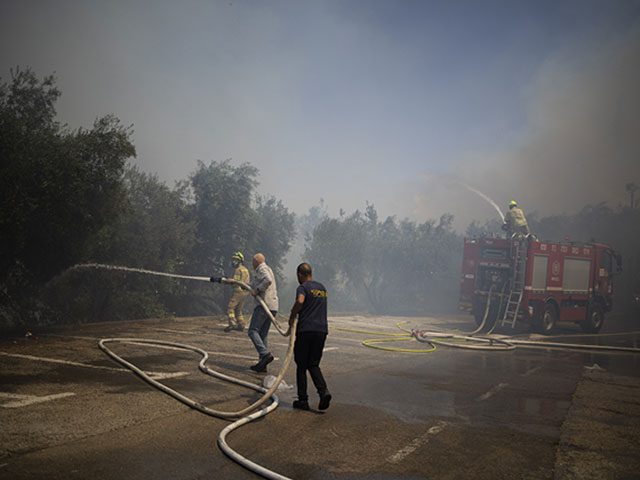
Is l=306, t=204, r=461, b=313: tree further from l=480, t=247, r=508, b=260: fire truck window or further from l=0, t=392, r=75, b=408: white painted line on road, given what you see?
l=0, t=392, r=75, b=408: white painted line on road

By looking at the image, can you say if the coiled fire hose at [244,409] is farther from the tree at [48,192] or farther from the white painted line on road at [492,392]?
the tree at [48,192]

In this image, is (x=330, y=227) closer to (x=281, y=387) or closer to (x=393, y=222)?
(x=393, y=222)

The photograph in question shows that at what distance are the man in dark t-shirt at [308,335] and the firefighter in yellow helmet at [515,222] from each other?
1459cm

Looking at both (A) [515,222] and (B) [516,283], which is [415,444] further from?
(A) [515,222]

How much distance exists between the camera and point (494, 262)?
18.8 meters

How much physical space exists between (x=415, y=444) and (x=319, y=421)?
3.76ft

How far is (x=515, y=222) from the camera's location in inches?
726

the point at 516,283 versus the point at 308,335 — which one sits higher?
the point at 516,283

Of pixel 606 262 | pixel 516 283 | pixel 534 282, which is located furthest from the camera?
pixel 606 262

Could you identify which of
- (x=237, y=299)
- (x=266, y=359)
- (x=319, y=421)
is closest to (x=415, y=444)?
(x=319, y=421)

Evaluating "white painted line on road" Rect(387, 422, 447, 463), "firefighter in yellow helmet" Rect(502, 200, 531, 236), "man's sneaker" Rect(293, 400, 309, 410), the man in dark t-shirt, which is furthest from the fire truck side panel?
"man's sneaker" Rect(293, 400, 309, 410)

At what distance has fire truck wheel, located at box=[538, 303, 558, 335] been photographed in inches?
709

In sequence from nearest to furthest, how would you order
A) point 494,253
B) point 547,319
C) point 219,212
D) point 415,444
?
1. point 415,444
2. point 547,319
3. point 494,253
4. point 219,212

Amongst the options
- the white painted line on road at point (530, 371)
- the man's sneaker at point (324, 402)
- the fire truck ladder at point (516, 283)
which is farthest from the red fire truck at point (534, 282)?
the man's sneaker at point (324, 402)
